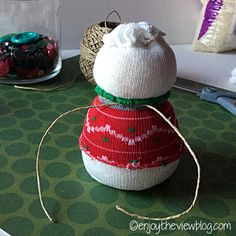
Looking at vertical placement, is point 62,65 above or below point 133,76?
below

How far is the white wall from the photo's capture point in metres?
1.01

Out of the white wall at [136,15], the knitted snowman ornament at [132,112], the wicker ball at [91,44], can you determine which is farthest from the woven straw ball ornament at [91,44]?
the knitted snowman ornament at [132,112]

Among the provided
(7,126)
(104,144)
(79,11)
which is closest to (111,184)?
(104,144)

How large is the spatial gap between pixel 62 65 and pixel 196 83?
277mm

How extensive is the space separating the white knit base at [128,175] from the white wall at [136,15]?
0.50 m

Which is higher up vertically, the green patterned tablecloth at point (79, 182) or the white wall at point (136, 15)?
the white wall at point (136, 15)

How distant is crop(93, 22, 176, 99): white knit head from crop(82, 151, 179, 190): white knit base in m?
0.09

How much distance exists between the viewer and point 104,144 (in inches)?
21.8

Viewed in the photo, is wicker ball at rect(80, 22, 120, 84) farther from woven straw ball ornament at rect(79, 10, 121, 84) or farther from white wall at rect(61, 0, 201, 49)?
white wall at rect(61, 0, 201, 49)

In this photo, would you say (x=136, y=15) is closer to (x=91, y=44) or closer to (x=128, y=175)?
(x=91, y=44)

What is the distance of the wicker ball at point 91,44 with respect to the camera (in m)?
0.83

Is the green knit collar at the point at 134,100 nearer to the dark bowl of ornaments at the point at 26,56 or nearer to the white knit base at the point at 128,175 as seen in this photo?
the white knit base at the point at 128,175

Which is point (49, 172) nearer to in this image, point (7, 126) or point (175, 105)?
point (7, 126)

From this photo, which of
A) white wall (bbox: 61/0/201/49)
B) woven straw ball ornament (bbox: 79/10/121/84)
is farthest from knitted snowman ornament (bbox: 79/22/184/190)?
white wall (bbox: 61/0/201/49)
